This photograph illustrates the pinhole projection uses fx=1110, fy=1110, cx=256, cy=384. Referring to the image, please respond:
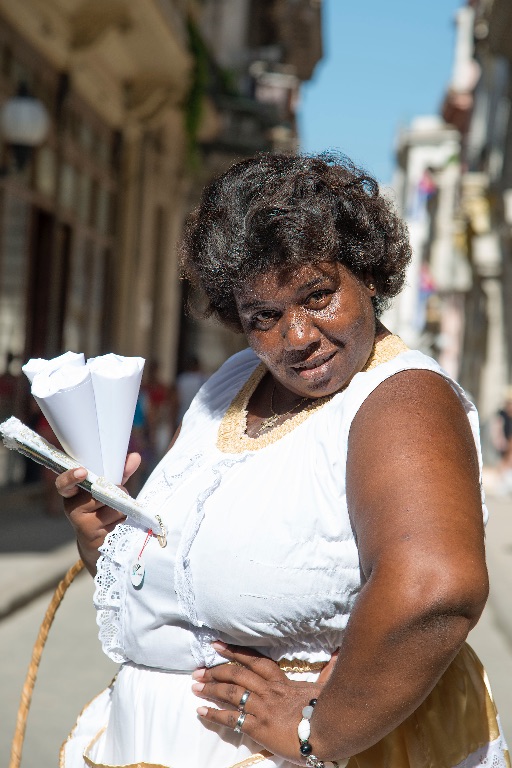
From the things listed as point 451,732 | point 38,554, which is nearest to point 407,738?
point 451,732

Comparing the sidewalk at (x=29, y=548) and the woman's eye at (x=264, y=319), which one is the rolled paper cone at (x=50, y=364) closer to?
the woman's eye at (x=264, y=319)

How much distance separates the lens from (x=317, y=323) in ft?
5.84

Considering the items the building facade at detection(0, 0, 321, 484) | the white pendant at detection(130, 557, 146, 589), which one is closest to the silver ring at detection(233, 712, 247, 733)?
the white pendant at detection(130, 557, 146, 589)

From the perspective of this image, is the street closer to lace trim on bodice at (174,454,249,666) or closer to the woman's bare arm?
lace trim on bodice at (174,454,249,666)

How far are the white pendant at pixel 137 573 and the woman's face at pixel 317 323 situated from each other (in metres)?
0.39

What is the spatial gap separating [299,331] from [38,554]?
6914mm

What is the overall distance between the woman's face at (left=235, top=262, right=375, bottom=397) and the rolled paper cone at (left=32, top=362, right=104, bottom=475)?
1.04 ft

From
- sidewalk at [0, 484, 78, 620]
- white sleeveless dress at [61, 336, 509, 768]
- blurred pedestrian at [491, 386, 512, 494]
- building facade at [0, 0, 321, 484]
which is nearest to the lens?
white sleeveless dress at [61, 336, 509, 768]

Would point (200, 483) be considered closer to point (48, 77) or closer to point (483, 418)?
point (48, 77)

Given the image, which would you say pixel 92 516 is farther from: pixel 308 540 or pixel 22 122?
pixel 22 122

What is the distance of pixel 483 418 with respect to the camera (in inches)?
880

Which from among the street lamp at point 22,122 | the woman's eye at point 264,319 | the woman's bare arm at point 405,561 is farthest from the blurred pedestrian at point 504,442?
the woman's bare arm at point 405,561

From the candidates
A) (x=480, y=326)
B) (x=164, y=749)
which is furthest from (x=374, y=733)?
(x=480, y=326)

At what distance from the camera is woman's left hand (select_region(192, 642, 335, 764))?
166 cm
